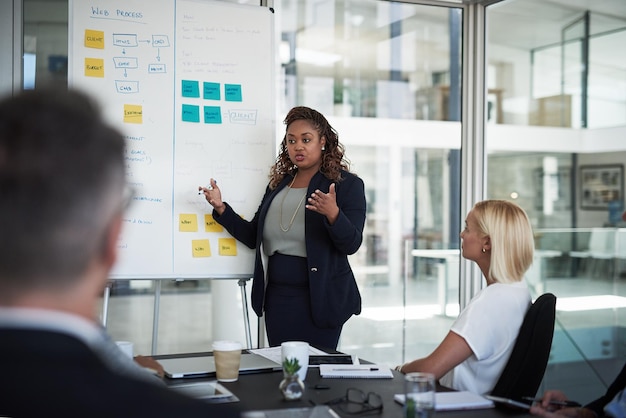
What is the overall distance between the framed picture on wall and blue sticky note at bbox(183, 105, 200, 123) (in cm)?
206

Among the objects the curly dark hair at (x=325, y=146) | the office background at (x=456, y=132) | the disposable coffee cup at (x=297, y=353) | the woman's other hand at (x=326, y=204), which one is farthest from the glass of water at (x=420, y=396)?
the office background at (x=456, y=132)

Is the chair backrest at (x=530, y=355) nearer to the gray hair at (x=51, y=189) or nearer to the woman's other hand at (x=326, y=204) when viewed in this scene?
the woman's other hand at (x=326, y=204)

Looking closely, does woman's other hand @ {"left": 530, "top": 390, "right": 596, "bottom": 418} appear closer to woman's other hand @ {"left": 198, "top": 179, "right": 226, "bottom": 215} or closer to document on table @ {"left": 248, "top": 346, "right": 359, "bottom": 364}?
document on table @ {"left": 248, "top": 346, "right": 359, "bottom": 364}

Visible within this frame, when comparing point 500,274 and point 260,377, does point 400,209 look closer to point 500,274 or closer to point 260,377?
point 500,274

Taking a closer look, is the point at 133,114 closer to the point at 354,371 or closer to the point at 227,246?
the point at 227,246

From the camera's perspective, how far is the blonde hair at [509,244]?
2312 mm

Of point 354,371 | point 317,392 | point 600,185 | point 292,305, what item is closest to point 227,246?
point 292,305

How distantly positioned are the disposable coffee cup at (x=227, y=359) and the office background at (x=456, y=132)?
87.7 inches

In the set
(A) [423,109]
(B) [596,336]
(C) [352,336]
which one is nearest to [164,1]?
(A) [423,109]

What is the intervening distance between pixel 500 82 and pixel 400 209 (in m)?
1.02

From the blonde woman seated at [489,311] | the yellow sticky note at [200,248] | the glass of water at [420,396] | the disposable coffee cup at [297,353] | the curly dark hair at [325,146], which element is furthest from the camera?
the yellow sticky note at [200,248]

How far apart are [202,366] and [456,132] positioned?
119 inches

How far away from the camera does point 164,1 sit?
3557 millimetres

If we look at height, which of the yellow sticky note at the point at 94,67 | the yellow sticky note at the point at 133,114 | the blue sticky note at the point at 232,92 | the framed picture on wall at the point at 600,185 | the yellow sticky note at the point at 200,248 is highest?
the yellow sticky note at the point at 94,67
